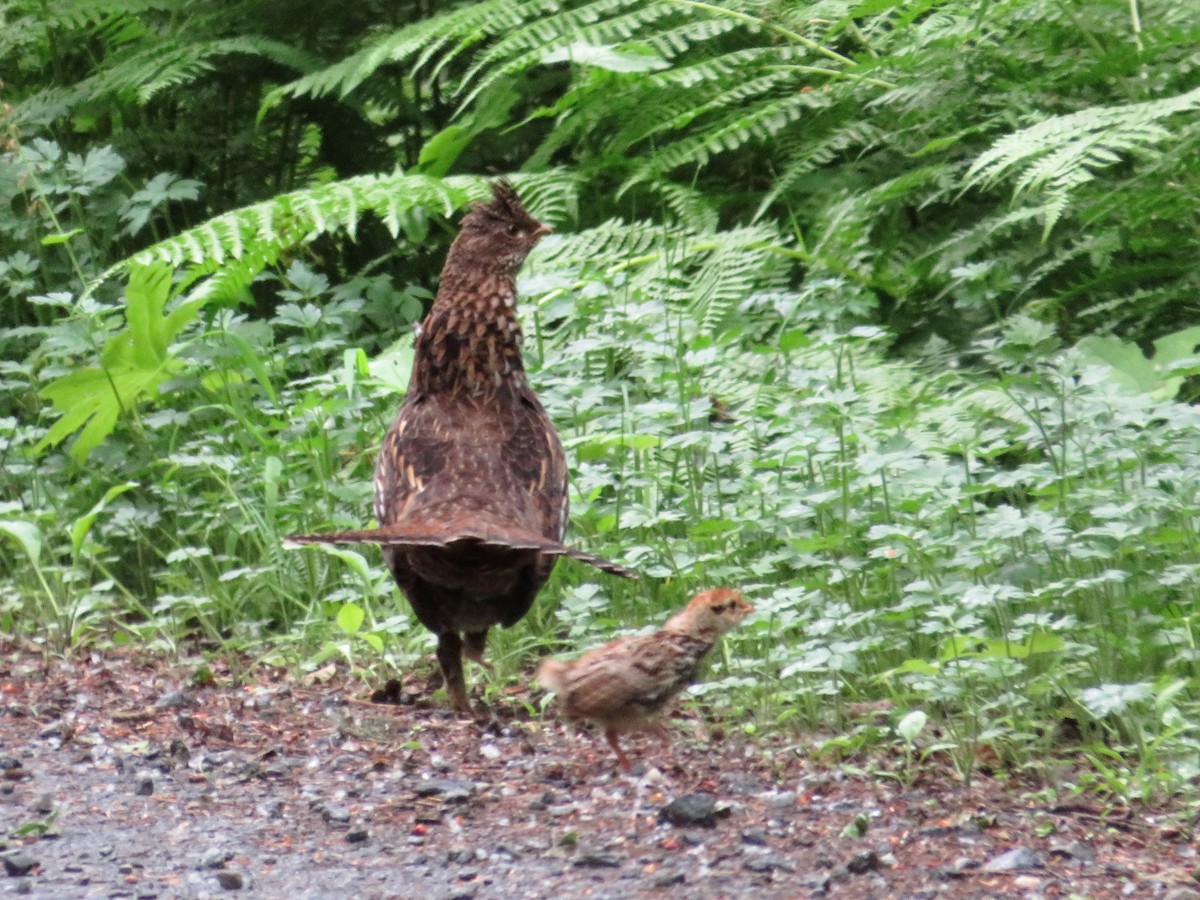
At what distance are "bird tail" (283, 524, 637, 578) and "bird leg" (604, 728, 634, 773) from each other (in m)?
0.41

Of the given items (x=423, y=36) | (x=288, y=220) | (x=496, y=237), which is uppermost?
(x=423, y=36)

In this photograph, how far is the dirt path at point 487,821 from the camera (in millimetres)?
3680

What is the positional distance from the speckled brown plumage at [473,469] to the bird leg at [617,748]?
1.44ft

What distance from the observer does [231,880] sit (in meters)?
3.74

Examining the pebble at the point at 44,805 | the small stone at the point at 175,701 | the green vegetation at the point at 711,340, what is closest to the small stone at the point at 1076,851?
the green vegetation at the point at 711,340

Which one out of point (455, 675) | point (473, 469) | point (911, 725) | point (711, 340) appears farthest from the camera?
point (711, 340)

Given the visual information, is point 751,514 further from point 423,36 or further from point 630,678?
point 423,36

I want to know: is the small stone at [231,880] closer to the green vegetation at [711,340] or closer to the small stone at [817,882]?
the small stone at [817,882]

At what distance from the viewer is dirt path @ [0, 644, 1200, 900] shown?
145 inches

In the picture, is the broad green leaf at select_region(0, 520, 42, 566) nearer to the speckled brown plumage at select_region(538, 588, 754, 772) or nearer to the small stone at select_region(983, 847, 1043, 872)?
the speckled brown plumage at select_region(538, 588, 754, 772)

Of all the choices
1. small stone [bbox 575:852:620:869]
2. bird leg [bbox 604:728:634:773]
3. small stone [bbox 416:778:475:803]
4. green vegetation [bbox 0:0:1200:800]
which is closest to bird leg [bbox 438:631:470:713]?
green vegetation [bbox 0:0:1200:800]

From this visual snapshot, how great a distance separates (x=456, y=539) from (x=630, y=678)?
61 cm

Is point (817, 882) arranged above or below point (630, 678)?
below

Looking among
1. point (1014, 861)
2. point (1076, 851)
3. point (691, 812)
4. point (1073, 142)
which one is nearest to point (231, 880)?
point (691, 812)
